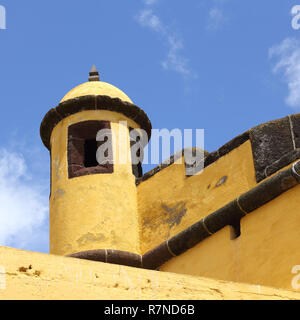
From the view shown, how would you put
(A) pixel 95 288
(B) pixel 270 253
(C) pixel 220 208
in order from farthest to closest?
1. (C) pixel 220 208
2. (B) pixel 270 253
3. (A) pixel 95 288

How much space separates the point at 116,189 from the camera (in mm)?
8812

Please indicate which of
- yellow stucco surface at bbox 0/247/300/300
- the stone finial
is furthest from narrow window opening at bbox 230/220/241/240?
the stone finial

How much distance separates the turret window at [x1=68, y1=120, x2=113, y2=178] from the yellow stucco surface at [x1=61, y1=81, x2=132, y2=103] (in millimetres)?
432

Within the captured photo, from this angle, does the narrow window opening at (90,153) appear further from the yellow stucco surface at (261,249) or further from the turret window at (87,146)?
the yellow stucco surface at (261,249)

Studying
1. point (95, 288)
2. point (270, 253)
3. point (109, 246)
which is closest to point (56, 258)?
point (95, 288)

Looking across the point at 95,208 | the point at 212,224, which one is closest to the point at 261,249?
the point at 212,224

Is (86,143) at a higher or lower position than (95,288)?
higher

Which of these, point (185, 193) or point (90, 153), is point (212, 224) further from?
point (90, 153)

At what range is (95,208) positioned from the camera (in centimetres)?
857

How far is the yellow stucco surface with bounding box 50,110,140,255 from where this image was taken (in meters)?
8.38

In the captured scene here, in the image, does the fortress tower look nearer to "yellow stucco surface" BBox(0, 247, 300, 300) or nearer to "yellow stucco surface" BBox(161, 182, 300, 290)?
"yellow stucco surface" BBox(161, 182, 300, 290)
